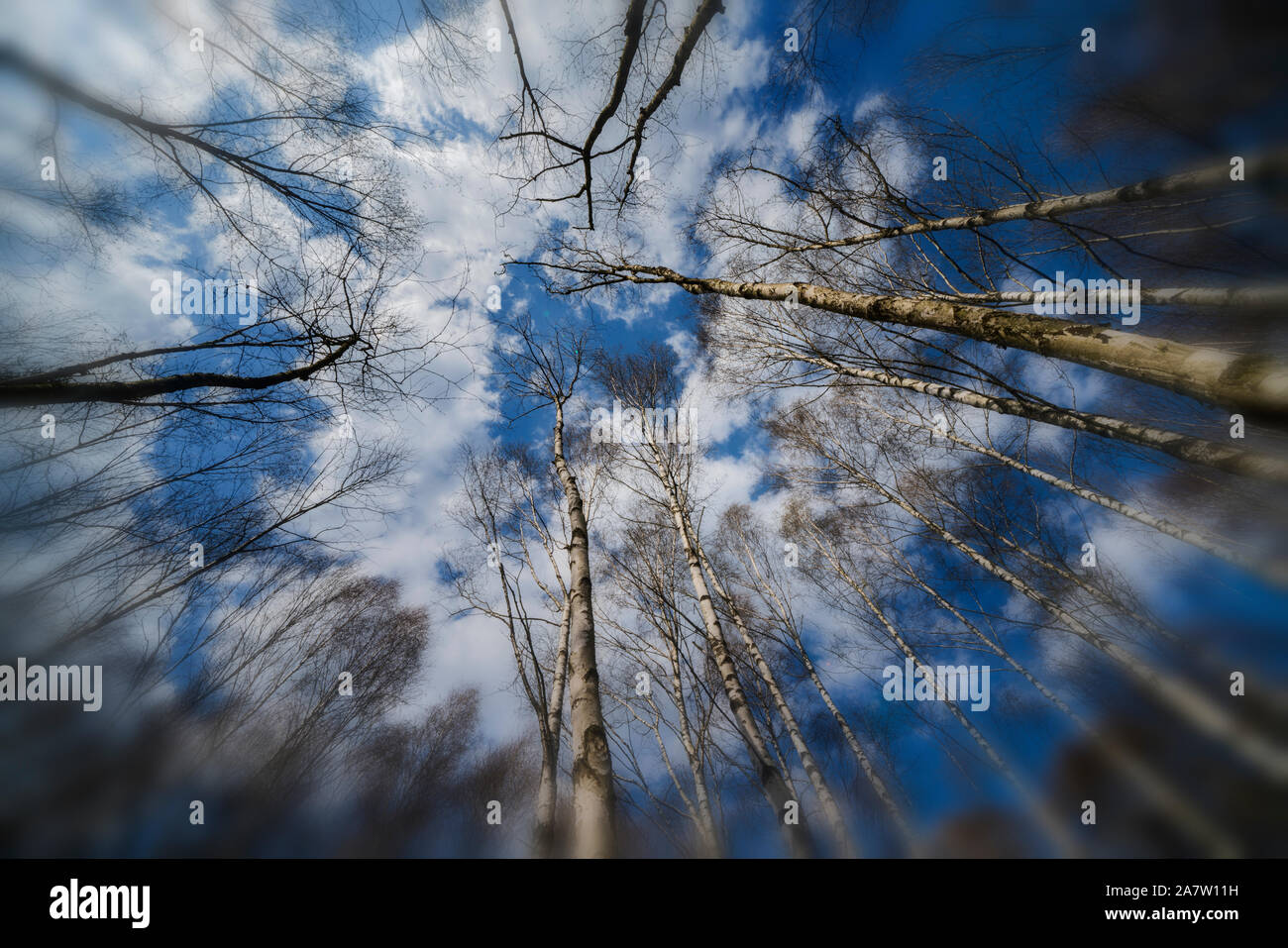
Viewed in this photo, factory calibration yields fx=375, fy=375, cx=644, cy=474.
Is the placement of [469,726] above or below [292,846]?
above

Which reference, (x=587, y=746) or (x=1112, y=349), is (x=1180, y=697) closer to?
(x=1112, y=349)

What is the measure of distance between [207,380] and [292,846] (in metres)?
7.16

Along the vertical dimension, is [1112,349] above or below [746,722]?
above

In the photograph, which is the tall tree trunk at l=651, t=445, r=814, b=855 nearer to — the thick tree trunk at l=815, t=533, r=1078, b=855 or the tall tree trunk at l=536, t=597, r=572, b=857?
the tall tree trunk at l=536, t=597, r=572, b=857

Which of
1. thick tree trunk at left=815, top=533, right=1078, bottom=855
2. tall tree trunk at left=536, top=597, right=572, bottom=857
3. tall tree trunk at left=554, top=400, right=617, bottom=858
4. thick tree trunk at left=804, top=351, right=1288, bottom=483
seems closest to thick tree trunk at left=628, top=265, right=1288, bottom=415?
thick tree trunk at left=804, top=351, right=1288, bottom=483

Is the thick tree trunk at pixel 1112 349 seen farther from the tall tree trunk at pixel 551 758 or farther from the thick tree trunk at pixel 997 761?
the thick tree trunk at pixel 997 761

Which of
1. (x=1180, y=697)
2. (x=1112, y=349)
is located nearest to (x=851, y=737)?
(x=1180, y=697)

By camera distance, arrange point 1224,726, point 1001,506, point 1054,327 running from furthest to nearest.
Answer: point 1001,506, point 1224,726, point 1054,327

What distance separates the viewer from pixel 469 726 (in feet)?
25.3

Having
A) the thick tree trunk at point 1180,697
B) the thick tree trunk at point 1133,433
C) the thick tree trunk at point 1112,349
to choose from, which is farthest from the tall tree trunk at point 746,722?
the thick tree trunk at point 1180,697

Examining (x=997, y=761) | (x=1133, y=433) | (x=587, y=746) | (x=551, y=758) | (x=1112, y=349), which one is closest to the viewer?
(x=1112, y=349)
